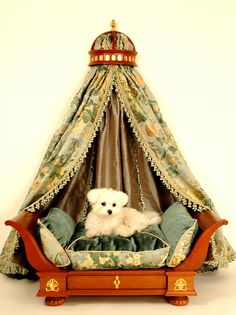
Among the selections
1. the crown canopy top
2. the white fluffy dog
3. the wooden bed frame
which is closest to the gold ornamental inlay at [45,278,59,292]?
the wooden bed frame

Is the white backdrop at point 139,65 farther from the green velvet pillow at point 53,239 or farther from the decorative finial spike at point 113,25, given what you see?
the green velvet pillow at point 53,239

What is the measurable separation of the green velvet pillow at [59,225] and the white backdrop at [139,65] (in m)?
0.62

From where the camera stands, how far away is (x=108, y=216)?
296cm

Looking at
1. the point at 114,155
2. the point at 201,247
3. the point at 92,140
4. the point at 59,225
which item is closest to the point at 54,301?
the point at 59,225

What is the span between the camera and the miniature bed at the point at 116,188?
2.69 meters

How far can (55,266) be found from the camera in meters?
2.69

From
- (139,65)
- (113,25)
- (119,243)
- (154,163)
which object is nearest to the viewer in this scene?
(119,243)

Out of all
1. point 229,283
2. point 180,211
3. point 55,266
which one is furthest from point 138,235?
point 229,283

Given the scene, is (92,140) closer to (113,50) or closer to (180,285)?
(113,50)

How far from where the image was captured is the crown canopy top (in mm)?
3186

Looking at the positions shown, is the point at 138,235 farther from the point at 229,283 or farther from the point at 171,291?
the point at 229,283

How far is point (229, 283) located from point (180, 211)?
0.61 metres

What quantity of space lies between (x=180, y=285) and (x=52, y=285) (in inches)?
28.8

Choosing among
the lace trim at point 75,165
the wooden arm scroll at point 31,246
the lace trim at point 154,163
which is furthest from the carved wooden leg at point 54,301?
the lace trim at point 154,163
